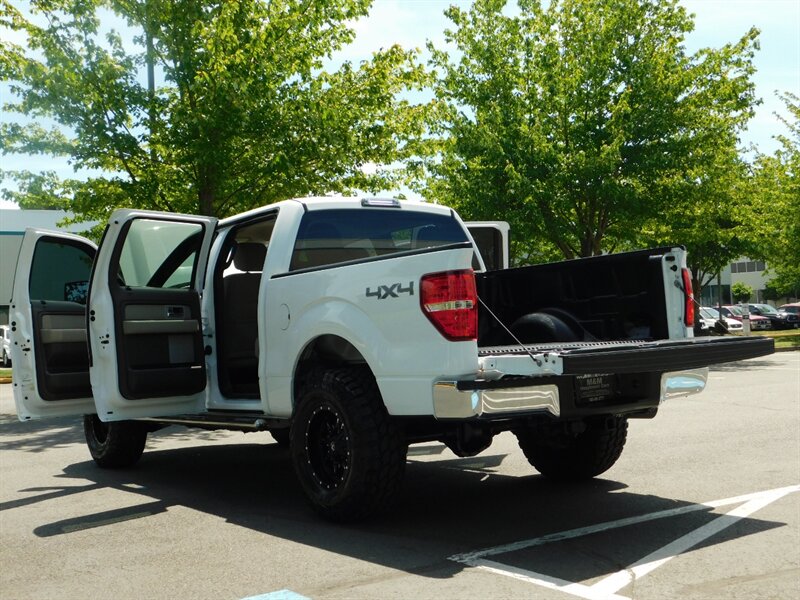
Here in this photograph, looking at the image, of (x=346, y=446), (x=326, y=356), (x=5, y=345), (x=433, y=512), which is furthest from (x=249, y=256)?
(x=5, y=345)

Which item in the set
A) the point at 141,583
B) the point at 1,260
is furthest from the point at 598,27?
the point at 1,260

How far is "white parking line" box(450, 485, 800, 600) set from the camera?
4.18m

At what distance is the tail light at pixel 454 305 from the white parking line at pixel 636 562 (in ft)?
3.83

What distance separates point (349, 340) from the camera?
5434 millimetres

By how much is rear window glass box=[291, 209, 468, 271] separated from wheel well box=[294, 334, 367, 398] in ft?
2.11

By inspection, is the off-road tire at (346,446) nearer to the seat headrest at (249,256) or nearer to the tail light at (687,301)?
the seat headrest at (249,256)

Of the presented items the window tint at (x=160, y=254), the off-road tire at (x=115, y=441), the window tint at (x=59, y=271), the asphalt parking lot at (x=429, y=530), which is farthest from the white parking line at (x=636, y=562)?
the window tint at (x=59, y=271)

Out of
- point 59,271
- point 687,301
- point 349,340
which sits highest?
point 59,271

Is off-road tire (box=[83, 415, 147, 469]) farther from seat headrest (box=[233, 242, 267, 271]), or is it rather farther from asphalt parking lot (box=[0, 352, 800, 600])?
seat headrest (box=[233, 242, 267, 271])

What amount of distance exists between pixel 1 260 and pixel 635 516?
45.0 m

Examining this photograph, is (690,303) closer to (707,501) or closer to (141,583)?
(707,501)

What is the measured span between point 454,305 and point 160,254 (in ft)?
11.4

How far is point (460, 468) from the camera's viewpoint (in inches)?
303

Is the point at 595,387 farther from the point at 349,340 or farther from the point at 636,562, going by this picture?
the point at 349,340
